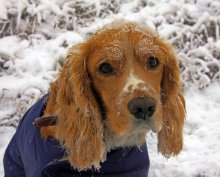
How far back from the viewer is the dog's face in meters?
2.51

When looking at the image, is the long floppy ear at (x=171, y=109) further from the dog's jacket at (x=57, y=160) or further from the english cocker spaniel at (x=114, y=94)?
the dog's jacket at (x=57, y=160)

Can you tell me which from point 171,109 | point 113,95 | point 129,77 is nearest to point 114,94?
point 113,95

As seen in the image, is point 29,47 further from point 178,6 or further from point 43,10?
point 178,6

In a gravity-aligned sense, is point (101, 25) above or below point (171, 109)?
below

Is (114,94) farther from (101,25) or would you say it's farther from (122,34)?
(101,25)

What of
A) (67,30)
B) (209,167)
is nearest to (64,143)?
(209,167)

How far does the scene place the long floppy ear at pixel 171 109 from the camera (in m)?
2.96

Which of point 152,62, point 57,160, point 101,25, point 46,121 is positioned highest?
point 152,62

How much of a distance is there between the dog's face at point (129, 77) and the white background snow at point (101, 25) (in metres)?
1.51

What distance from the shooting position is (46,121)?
2961 millimetres

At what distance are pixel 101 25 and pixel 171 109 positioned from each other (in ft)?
8.94

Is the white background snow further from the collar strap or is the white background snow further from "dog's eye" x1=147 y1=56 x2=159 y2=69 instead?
"dog's eye" x1=147 y1=56 x2=159 y2=69

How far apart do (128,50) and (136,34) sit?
5.6 inches

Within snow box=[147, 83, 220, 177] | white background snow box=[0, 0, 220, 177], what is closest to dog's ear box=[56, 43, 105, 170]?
snow box=[147, 83, 220, 177]
